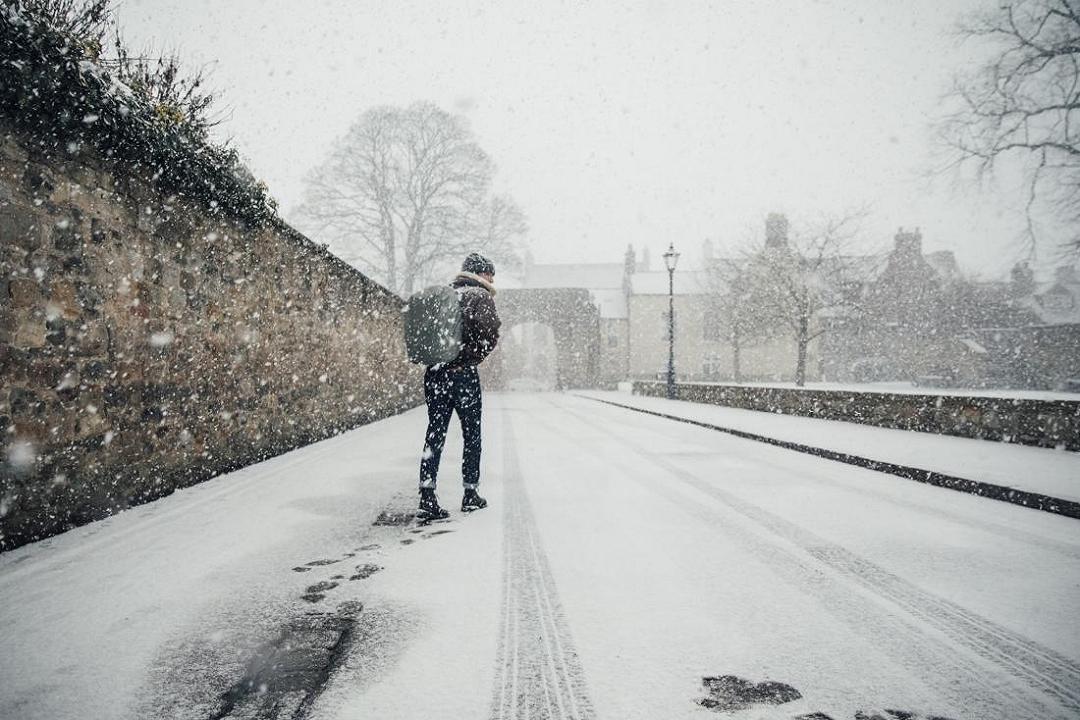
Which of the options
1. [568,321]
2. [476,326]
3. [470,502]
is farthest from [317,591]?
[568,321]

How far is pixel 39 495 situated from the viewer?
10.1 ft

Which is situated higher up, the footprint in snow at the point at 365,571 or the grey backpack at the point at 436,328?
the grey backpack at the point at 436,328

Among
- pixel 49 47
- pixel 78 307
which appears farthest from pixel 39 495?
pixel 49 47

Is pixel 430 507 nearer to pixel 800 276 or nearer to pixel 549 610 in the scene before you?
pixel 549 610

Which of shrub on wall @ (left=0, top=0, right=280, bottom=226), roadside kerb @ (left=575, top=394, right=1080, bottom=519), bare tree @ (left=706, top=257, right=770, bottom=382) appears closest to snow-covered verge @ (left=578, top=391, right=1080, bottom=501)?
roadside kerb @ (left=575, top=394, right=1080, bottom=519)

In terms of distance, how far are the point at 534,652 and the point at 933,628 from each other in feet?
5.28

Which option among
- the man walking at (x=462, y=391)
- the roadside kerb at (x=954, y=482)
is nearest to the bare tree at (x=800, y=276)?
the roadside kerb at (x=954, y=482)

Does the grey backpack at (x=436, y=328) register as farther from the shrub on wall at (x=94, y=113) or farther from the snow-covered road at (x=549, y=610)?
the shrub on wall at (x=94, y=113)

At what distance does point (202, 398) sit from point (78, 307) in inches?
59.9

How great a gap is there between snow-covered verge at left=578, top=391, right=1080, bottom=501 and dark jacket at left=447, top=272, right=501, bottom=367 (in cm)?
448

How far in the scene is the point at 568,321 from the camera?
35.7m

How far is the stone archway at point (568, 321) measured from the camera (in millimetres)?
35344

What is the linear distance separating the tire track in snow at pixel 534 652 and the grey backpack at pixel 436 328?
1.36m

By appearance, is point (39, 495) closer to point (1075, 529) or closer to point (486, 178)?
point (1075, 529)
